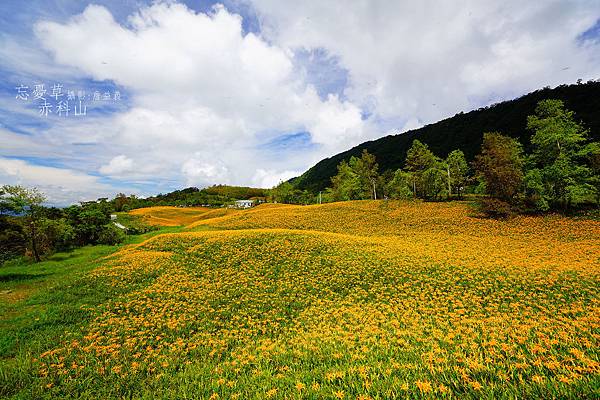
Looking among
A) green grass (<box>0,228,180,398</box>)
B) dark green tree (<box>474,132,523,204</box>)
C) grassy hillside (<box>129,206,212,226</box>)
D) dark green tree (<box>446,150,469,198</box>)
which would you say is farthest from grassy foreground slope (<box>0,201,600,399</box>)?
grassy hillside (<box>129,206,212,226</box>)

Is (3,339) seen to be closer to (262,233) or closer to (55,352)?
(55,352)

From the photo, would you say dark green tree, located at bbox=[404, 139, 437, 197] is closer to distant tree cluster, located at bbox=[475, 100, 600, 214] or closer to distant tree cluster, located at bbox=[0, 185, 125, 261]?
distant tree cluster, located at bbox=[475, 100, 600, 214]

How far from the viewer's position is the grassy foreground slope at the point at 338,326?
5172 millimetres

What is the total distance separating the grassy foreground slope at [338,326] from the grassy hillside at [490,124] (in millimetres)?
69510

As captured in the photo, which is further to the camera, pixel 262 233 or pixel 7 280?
pixel 262 233

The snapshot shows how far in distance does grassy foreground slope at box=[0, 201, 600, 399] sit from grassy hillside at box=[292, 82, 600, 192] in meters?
69.5

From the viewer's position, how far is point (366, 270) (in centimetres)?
1409

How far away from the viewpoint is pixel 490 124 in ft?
328

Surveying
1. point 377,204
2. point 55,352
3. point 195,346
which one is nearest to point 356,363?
point 195,346

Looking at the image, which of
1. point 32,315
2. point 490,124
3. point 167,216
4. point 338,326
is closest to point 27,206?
point 32,315

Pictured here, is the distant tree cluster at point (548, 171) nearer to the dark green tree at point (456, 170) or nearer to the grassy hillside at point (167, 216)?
the dark green tree at point (456, 170)

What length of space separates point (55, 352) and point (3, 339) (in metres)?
2.73

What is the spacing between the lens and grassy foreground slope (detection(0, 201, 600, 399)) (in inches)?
204

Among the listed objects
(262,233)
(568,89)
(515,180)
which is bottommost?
(262,233)
